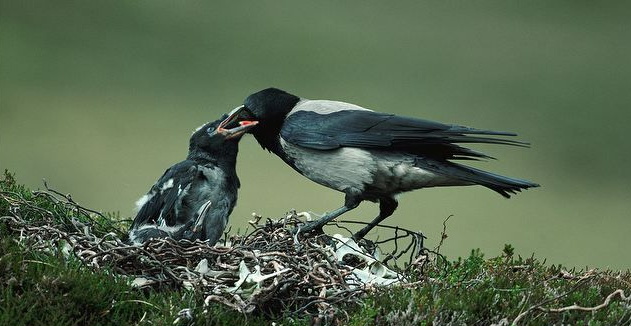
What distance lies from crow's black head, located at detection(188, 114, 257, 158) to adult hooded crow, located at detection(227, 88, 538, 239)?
224 millimetres

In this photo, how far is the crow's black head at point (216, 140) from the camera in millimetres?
8469

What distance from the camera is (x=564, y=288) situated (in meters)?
6.98

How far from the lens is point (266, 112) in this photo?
28.7 feet

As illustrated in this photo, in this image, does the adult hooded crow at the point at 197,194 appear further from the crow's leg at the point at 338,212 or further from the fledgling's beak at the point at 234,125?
the crow's leg at the point at 338,212

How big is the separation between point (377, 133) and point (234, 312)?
2.50 meters

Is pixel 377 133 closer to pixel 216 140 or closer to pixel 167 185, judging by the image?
pixel 216 140

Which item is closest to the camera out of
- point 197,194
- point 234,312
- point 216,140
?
point 234,312

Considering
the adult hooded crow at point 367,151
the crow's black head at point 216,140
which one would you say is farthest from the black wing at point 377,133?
the crow's black head at point 216,140

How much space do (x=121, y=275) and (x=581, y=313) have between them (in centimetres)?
329

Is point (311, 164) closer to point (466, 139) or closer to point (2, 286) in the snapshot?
point (466, 139)

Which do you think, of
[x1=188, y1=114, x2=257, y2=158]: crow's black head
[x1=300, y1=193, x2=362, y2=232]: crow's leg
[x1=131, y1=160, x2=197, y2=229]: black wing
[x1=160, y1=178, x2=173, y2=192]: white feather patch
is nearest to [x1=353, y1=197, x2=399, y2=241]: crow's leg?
[x1=300, y1=193, x2=362, y2=232]: crow's leg

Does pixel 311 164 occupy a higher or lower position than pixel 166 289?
higher

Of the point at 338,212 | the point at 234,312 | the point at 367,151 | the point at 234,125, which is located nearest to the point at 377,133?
the point at 367,151

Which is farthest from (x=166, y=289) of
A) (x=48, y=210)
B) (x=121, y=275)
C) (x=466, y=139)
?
(x=466, y=139)
